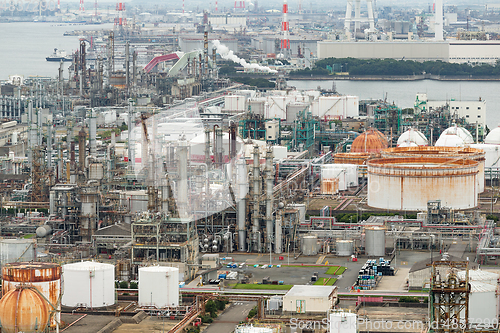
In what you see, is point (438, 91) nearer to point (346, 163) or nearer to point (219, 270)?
point (346, 163)

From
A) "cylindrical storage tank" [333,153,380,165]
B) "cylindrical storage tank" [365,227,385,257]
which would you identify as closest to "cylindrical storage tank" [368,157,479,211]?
"cylindrical storage tank" [333,153,380,165]

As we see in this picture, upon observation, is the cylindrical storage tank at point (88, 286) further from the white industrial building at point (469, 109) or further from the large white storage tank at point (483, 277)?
the white industrial building at point (469, 109)

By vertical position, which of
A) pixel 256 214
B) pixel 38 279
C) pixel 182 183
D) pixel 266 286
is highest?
pixel 182 183

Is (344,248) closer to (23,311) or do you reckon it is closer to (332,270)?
(332,270)

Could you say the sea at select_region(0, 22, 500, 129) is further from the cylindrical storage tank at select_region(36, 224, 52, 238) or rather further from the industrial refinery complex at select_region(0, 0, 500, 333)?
the cylindrical storage tank at select_region(36, 224, 52, 238)

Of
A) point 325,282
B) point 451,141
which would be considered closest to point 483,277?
point 325,282

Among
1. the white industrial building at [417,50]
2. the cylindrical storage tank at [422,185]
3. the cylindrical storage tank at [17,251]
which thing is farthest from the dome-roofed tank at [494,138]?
the white industrial building at [417,50]
